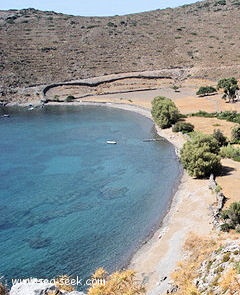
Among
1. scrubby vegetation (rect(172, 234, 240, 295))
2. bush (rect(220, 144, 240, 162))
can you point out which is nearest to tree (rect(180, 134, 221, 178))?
bush (rect(220, 144, 240, 162))

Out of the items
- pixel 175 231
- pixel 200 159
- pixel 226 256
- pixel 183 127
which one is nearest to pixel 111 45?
pixel 183 127

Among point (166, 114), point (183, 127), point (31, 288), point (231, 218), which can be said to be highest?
point (31, 288)

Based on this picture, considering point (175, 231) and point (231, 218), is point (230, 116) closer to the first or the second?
point (175, 231)

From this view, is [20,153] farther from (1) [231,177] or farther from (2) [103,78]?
(2) [103,78]

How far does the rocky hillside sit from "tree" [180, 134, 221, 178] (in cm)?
7715

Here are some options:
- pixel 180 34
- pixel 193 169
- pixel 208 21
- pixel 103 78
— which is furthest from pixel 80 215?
pixel 208 21

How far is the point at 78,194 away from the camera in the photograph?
60.6m

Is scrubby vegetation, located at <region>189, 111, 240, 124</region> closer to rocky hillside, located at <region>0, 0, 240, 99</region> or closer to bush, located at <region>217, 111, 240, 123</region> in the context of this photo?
bush, located at <region>217, 111, 240, 123</region>

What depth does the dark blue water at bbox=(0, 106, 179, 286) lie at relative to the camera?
45.2 metres

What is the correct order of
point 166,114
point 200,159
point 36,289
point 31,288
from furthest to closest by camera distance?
point 166,114
point 200,159
point 31,288
point 36,289

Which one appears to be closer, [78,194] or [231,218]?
[231,218]

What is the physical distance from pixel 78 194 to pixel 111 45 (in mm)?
107541

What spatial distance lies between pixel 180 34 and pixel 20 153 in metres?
102

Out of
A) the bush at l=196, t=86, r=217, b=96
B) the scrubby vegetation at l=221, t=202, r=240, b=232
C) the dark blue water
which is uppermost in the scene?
the bush at l=196, t=86, r=217, b=96
